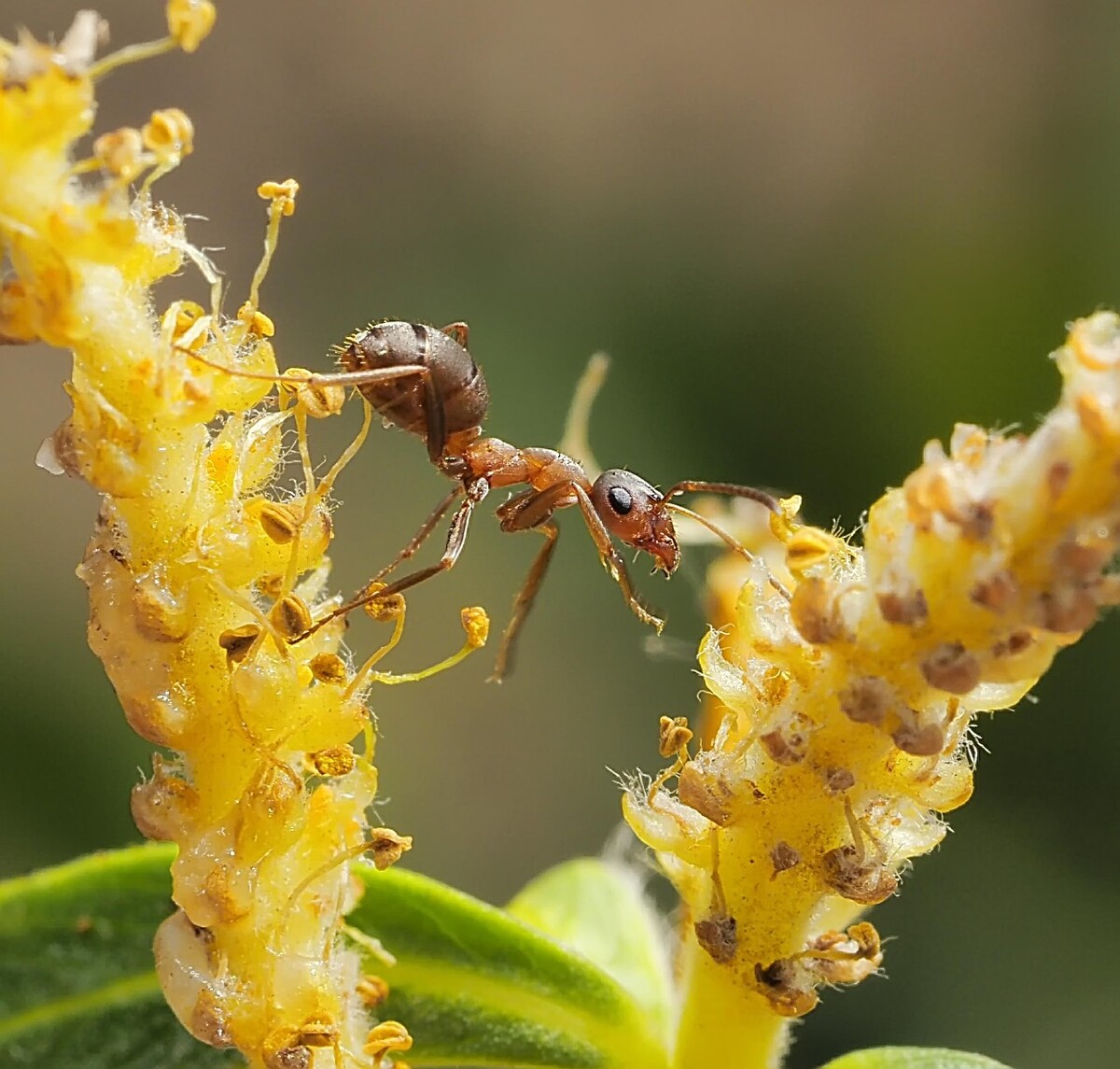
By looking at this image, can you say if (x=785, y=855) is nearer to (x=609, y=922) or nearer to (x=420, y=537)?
(x=609, y=922)

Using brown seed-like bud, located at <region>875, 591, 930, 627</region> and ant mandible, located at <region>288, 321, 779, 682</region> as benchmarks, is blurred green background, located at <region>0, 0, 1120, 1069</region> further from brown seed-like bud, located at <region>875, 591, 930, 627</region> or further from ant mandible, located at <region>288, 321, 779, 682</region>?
brown seed-like bud, located at <region>875, 591, 930, 627</region>

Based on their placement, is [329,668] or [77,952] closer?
[329,668]

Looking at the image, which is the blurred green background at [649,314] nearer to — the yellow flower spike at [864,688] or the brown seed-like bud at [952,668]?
the yellow flower spike at [864,688]

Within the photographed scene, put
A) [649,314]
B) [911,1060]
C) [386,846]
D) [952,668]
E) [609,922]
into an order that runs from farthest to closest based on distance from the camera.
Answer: [649,314] → [609,922] → [911,1060] → [386,846] → [952,668]

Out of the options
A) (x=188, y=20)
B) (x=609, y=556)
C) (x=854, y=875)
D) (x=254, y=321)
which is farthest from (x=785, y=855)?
(x=609, y=556)

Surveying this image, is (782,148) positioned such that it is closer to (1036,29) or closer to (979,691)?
(1036,29)

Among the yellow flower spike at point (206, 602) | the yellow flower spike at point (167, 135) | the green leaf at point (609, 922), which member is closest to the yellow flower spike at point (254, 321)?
the yellow flower spike at point (206, 602)

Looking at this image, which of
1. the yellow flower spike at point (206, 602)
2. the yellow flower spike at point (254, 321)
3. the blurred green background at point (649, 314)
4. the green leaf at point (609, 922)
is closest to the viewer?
the yellow flower spike at point (206, 602)

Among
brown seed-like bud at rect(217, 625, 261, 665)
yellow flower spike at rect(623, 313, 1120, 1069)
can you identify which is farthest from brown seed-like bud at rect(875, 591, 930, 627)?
brown seed-like bud at rect(217, 625, 261, 665)

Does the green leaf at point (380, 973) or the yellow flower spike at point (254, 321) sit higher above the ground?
the yellow flower spike at point (254, 321)
